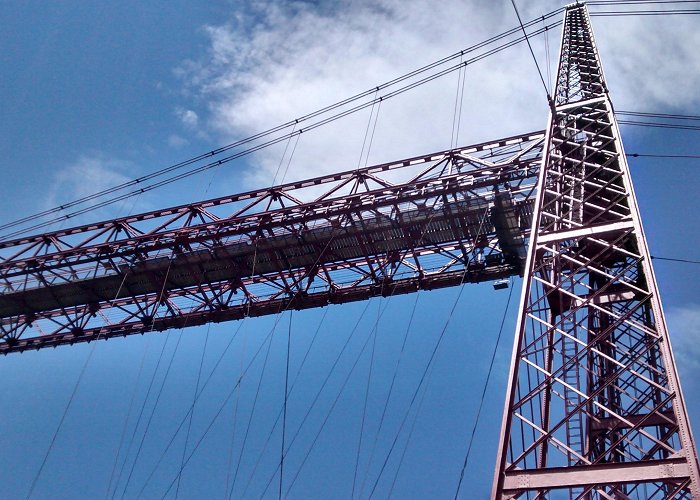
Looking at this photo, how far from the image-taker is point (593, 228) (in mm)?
12727

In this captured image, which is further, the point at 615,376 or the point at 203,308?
the point at 203,308

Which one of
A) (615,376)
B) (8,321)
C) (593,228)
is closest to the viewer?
(615,376)

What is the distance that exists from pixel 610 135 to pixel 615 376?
868 cm

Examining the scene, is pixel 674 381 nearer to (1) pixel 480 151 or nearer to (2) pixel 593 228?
(2) pixel 593 228

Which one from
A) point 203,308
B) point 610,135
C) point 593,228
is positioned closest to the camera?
point 593,228

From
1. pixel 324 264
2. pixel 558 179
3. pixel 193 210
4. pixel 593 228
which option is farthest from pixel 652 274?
pixel 193 210

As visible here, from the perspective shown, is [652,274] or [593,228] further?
[593,228]

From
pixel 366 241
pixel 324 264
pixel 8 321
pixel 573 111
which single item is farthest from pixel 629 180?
pixel 8 321

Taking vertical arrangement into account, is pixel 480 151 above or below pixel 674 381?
above

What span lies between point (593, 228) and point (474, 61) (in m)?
14.8

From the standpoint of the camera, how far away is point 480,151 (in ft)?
68.1

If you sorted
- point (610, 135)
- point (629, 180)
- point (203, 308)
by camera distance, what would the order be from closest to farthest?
point (629, 180) < point (610, 135) < point (203, 308)

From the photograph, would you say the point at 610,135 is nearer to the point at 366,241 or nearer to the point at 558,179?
the point at 558,179

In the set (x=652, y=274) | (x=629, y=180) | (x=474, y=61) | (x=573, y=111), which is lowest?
(x=652, y=274)
